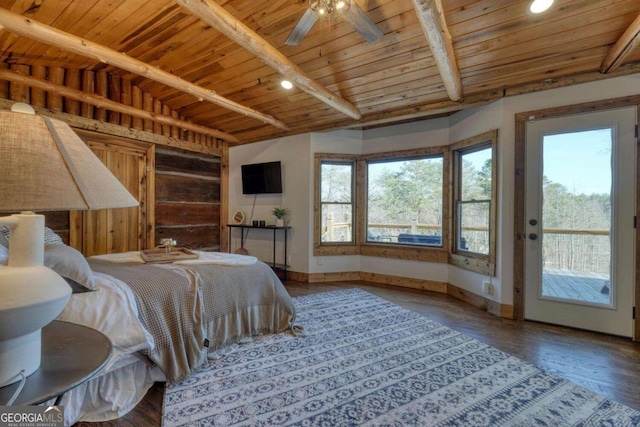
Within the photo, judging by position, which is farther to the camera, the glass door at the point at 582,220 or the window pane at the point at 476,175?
the window pane at the point at 476,175

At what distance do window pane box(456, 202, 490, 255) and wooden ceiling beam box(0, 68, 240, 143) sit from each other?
431cm

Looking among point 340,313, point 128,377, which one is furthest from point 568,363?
point 128,377

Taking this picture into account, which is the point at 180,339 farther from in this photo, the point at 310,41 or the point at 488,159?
the point at 488,159

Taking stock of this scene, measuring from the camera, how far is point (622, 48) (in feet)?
8.23

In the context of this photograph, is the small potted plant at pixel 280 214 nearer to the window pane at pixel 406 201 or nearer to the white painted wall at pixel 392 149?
the white painted wall at pixel 392 149

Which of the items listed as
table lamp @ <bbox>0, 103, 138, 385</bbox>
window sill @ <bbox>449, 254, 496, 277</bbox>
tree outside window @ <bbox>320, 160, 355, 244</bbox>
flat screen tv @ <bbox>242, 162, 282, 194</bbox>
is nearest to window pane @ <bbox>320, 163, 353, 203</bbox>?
tree outside window @ <bbox>320, 160, 355, 244</bbox>

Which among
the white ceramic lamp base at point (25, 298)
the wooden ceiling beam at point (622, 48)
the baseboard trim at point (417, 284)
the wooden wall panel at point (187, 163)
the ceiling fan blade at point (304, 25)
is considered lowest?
the baseboard trim at point (417, 284)

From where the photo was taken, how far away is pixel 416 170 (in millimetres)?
4781

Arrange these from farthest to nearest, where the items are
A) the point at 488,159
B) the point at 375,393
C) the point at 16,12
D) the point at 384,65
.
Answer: the point at 488,159
the point at 384,65
the point at 16,12
the point at 375,393

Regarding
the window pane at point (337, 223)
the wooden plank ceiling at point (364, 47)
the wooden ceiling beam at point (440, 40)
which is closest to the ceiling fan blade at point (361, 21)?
the wooden ceiling beam at point (440, 40)

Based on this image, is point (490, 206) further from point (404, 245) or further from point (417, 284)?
point (417, 284)

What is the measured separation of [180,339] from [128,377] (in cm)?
33

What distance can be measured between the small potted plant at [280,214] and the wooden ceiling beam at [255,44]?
1.94 metres

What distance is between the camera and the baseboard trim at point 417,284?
3.46 metres
